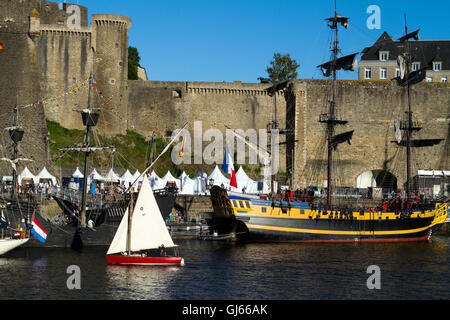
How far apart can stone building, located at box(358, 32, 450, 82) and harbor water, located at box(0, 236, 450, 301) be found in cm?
4144

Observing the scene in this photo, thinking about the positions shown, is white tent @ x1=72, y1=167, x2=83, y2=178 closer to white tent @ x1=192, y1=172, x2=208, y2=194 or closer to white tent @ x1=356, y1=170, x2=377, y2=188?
white tent @ x1=192, y1=172, x2=208, y2=194

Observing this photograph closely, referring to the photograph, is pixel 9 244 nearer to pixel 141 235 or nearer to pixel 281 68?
pixel 141 235

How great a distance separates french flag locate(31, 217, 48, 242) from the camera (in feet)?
124

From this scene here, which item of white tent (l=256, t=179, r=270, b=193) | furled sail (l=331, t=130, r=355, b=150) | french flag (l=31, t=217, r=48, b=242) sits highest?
furled sail (l=331, t=130, r=355, b=150)

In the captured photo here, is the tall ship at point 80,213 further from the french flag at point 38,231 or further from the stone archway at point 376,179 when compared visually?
the stone archway at point 376,179

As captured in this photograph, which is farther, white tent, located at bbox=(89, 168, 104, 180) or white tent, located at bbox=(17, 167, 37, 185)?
white tent, located at bbox=(89, 168, 104, 180)

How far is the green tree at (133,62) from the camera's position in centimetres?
7807

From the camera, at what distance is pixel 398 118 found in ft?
220

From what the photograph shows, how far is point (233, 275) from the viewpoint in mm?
31953

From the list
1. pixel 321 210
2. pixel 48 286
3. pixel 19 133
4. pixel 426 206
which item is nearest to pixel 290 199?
pixel 321 210

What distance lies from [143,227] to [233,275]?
516cm

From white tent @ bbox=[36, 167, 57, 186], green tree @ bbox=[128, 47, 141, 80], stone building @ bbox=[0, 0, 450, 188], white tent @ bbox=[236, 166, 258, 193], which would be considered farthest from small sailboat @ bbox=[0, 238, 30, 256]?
green tree @ bbox=[128, 47, 141, 80]

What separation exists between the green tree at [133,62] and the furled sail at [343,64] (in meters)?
27.8

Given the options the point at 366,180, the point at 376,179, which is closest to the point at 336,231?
the point at 366,180
